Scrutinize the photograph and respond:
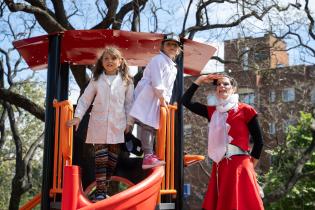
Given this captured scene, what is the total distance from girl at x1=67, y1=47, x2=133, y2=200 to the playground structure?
0.32 meters

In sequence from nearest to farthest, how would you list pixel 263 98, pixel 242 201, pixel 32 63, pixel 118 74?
pixel 242 201 → pixel 118 74 → pixel 32 63 → pixel 263 98

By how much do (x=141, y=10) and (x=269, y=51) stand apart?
426cm

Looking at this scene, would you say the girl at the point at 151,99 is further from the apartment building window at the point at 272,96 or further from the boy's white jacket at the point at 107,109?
the apartment building window at the point at 272,96

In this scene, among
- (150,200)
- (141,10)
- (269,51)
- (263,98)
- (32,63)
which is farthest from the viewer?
(263,98)

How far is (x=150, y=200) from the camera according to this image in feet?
16.6

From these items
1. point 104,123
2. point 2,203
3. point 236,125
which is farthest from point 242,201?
point 2,203

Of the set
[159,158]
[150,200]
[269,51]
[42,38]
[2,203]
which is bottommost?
[2,203]

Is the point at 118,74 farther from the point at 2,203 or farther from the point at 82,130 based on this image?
the point at 2,203

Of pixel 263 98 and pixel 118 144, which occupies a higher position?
pixel 263 98

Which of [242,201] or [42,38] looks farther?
[42,38]

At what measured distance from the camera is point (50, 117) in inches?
249

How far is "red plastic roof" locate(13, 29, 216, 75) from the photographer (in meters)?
6.41

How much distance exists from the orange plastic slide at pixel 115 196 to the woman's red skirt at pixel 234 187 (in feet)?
1.97

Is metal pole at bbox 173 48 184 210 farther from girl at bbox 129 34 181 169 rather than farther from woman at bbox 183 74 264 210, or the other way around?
woman at bbox 183 74 264 210
